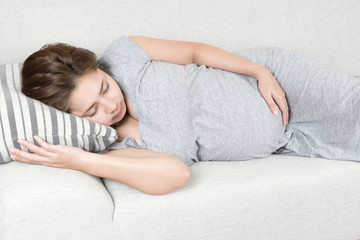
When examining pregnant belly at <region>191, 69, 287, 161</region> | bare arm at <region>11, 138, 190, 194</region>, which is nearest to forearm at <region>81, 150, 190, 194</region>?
bare arm at <region>11, 138, 190, 194</region>

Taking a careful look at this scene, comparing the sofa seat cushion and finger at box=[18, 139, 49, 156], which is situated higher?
finger at box=[18, 139, 49, 156]

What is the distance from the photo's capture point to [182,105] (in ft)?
4.74

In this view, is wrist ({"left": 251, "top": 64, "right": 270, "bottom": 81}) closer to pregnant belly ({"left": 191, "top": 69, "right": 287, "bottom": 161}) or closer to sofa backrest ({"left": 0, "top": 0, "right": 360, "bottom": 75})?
pregnant belly ({"left": 191, "top": 69, "right": 287, "bottom": 161})

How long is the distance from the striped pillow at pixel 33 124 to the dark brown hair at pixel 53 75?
0.11 feet

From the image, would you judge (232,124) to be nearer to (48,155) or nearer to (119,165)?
(119,165)

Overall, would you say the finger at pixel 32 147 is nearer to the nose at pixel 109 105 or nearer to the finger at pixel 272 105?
the nose at pixel 109 105

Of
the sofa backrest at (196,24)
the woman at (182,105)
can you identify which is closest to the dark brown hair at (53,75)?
the woman at (182,105)

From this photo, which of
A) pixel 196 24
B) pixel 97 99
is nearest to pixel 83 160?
pixel 97 99

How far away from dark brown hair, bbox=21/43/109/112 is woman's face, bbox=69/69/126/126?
0.02 meters

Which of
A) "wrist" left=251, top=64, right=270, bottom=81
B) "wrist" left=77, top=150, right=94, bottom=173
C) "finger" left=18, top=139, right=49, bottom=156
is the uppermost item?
"wrist" left=251, top=64, right=270, bottom=81

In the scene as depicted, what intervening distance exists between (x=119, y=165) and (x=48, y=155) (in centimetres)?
20

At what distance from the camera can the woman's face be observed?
4.30ft

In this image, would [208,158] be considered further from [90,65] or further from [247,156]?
[90,65]

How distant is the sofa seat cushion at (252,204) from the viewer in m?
1.21
